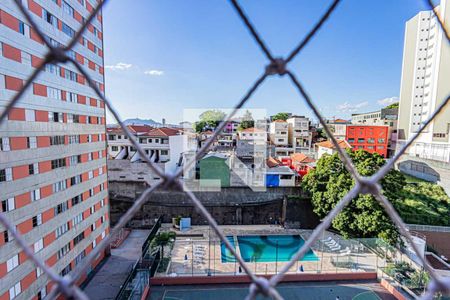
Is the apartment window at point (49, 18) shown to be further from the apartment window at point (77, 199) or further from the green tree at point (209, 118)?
the green tree at point (209, 118)

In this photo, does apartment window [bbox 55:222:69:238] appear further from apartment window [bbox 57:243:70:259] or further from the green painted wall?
the green painted wall

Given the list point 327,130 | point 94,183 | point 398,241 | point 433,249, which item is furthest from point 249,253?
point 327,130

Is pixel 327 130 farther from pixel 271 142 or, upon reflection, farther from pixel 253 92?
pixel 271 142

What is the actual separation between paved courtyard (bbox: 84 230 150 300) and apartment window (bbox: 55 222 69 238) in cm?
155

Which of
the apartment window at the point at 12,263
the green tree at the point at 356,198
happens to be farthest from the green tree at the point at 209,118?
the apartment window at the point at 12,263

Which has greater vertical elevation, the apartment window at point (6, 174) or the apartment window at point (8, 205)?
the apartment window at point (6, 174)

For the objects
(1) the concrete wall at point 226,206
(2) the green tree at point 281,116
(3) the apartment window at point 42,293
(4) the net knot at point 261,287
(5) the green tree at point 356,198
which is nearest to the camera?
(4) the net knot at point 261,287

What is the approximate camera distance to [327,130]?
70 cm

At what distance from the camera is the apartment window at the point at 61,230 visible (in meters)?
5.15

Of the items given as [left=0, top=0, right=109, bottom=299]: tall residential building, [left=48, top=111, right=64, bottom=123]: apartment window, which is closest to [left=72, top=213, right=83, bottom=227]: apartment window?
[left=0, top=0, right=109, bottom=299]: tall residential building

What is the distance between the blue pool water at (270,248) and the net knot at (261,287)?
261 inches

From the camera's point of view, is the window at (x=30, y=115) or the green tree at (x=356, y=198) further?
the green tree at (x=356, y=198)

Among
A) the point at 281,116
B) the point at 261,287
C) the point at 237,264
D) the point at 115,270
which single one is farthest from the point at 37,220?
the point at 281,116

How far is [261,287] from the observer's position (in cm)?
54
